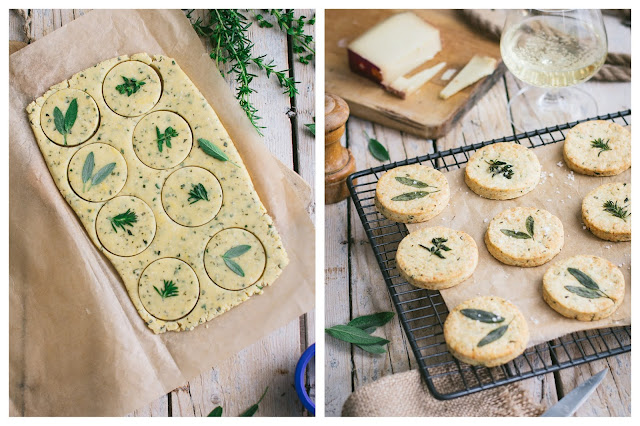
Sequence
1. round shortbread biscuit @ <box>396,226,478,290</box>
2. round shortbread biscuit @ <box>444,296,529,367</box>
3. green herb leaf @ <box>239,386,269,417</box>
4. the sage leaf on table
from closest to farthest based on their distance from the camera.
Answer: round shortbread biscuit @ <box>444,296,529,367</box>, round shortbread biscuit @ <box>396,226,478,290</box>, green herb leaf @ <box>239,386,269,417</box>, the sage leaf on table

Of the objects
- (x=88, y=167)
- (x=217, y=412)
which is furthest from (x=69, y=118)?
(x=217, y=412)

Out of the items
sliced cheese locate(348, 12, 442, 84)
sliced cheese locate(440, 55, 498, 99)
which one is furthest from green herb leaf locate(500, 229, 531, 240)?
sliced cheese locate(348, 12, 442, 84)

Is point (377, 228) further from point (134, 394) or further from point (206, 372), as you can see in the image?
point (134, 394)

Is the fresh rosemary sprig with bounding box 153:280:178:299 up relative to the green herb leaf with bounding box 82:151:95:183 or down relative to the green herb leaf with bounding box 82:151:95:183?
down

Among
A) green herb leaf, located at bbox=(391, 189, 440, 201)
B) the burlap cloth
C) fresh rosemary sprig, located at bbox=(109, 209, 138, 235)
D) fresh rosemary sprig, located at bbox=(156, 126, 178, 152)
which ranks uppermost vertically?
fresh rosemary sprig, located at bbox=(156, 126, 178, 152)

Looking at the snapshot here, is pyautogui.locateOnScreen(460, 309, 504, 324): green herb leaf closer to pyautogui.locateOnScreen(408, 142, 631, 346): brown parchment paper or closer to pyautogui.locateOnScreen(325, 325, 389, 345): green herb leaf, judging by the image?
pyautogui.locateOnScreen(408, 142, 631, 346): brown parchment paper
